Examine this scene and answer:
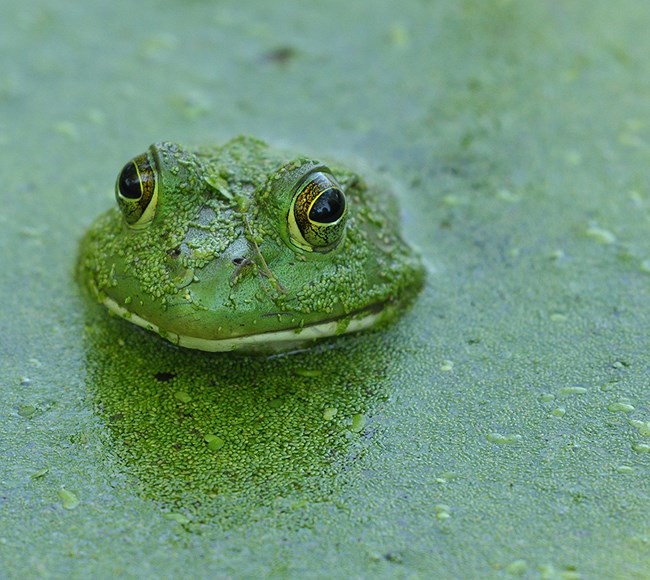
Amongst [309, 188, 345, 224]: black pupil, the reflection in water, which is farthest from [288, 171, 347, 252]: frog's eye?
the reflection in water

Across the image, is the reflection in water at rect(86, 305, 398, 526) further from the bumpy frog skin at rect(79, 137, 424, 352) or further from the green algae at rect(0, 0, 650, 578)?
the bumpy frog skin at rect(79, 137, 424, 352)

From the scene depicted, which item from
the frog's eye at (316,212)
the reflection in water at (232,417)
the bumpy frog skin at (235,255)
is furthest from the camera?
the frog's eye at (316,212)

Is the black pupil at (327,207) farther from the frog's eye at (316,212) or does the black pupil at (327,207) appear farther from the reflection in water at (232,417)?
the reflection in water at (232,417)

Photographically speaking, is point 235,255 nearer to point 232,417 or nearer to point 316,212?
point 316,212

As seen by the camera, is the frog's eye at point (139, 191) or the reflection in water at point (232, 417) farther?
the frog's eye at point (139, 191)

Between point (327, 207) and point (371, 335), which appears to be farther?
point (371, 335)

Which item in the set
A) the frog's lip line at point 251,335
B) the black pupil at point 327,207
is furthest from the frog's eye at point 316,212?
the frog's lip line at point 251,335

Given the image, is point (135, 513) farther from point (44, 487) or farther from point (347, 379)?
point (347, 379)

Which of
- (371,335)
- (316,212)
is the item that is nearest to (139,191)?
(316,212)
